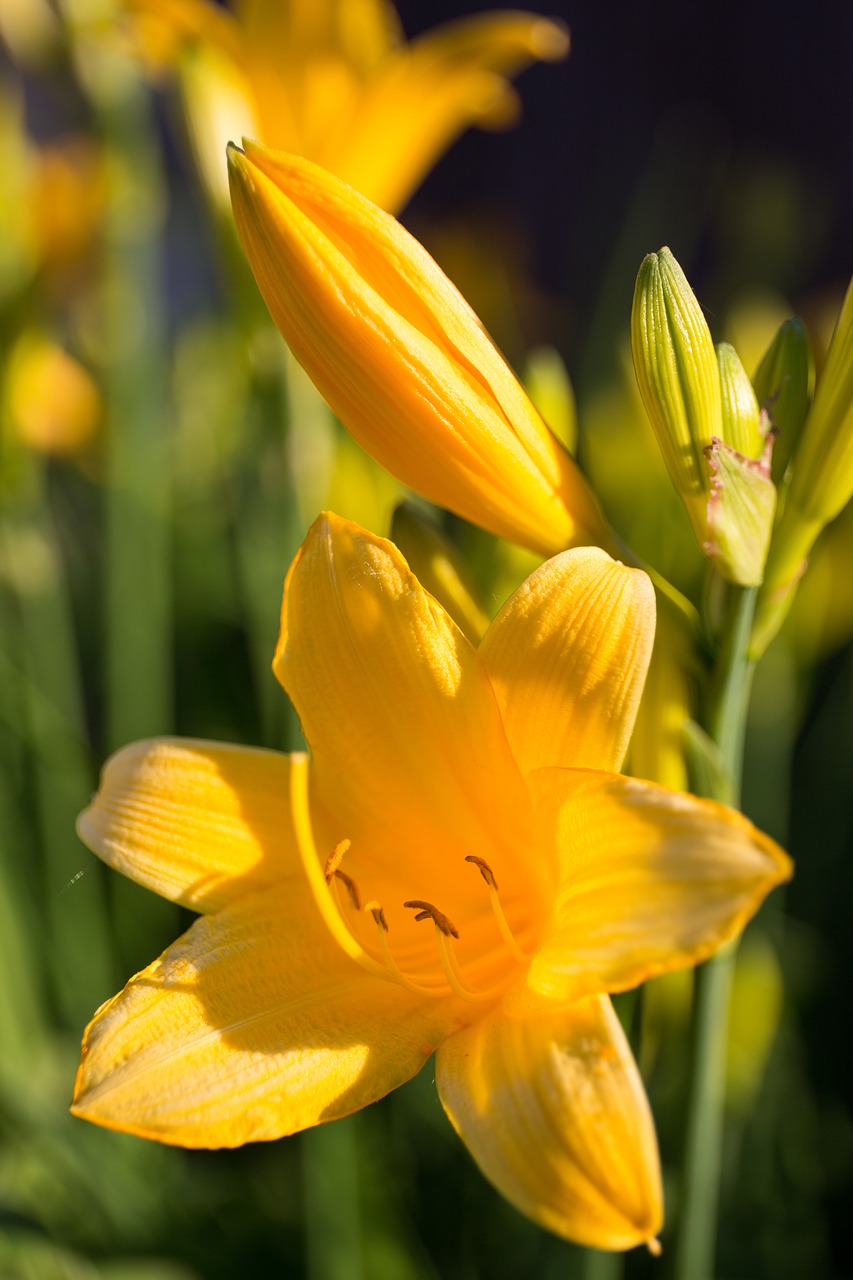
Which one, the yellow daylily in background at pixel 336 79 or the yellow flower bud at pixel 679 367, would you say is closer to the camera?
the yellow flower bud at pixel 679 367

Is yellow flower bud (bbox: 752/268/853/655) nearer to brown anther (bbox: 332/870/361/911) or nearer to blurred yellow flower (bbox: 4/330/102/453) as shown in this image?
brown anther (bbox: 332/870/361/911)

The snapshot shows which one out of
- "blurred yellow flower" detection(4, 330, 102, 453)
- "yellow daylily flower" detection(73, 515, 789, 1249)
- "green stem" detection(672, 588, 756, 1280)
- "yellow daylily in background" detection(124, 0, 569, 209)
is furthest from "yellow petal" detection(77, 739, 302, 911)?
"blurred yellow flower" detection(4, 330, 102, 453)

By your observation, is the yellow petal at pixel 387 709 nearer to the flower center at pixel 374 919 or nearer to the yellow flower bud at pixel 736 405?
the flower center at pixel 374 919

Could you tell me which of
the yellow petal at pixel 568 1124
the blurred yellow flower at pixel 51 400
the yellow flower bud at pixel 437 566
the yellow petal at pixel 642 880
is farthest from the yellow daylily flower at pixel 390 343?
the blurred yellow flower at pixel 51 400

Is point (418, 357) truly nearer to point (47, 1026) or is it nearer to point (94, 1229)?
point (94, 1229)

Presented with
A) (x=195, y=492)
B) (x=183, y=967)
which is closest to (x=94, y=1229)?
(x=183, y=967)

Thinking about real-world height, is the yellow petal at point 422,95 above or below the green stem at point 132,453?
above
